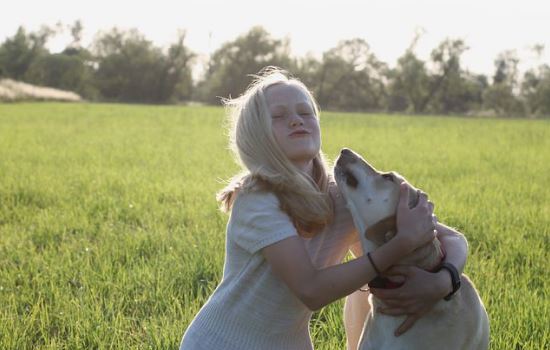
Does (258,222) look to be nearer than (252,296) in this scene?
Yes

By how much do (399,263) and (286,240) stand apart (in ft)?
1.26

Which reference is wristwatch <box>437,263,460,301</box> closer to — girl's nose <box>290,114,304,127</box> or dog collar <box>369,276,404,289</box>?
dog collar <box>369,276,404,289</box>

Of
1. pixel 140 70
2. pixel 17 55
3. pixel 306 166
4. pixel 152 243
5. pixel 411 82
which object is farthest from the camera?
pixel 140 70

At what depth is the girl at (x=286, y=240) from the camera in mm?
1907

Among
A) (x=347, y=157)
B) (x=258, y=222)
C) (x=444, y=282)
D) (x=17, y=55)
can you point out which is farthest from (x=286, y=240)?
(x=17, y=55)

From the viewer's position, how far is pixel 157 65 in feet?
206

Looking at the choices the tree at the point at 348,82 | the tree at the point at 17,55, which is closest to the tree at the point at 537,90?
the tree at the point at 348,82

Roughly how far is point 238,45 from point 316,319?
211ft

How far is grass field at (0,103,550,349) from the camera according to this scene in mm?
3100

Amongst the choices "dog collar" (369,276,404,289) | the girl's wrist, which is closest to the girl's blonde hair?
"dog collar" (369,276,404,289)

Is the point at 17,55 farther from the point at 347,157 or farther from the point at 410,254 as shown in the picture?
the point at 410,254

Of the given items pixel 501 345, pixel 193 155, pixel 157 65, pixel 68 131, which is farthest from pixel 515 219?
pixel 157 65

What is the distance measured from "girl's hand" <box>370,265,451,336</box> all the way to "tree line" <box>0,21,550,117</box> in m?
59.4

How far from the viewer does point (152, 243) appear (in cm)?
473
